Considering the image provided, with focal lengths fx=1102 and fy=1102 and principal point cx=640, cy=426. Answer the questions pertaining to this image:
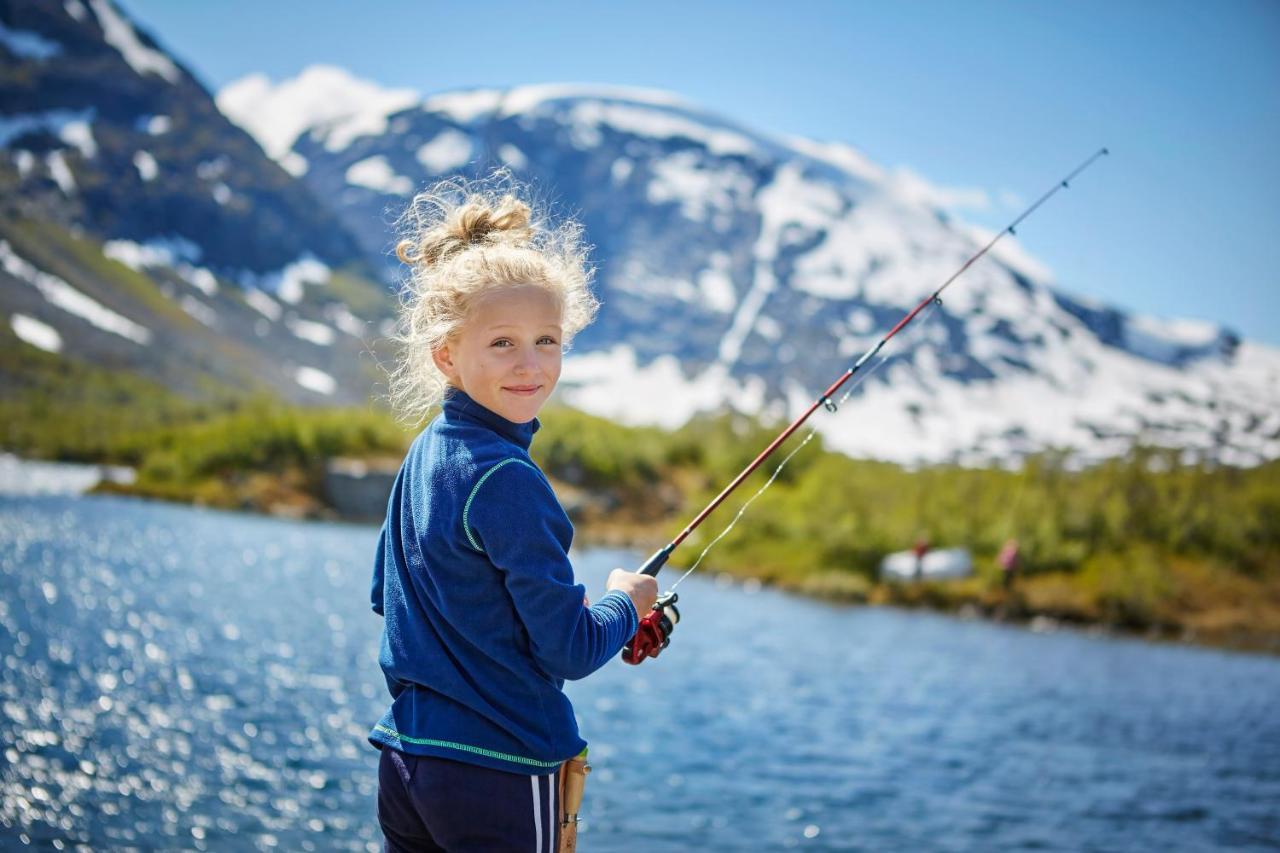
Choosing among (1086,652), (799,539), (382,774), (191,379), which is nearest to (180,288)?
(191,379)

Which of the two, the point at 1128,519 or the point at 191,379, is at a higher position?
the point at 191,379

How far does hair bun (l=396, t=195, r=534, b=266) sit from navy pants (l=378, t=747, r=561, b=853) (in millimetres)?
1193

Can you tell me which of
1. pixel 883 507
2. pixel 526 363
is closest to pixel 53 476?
pixel 883 507

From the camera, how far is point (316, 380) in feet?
553

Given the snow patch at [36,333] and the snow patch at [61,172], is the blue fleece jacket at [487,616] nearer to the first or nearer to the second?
the snow patch at [36,333]

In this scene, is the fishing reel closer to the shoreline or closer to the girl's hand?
the girl's hand

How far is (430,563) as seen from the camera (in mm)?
2482

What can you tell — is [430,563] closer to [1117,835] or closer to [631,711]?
[1117,835]

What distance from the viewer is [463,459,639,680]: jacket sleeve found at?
2346 millimetres

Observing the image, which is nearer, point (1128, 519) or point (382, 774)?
point (382, 774)

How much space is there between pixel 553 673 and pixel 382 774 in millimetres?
515

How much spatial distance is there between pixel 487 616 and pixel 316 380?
17335 centimetres

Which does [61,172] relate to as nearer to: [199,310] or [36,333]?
[199,310]

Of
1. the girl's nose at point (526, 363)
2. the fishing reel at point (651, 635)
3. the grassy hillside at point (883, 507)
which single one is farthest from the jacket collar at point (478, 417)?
the grassy hillside at point (883, 507)
